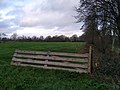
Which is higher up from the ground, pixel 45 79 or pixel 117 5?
pixel 117 5

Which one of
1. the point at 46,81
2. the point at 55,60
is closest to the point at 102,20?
the point at 55,60

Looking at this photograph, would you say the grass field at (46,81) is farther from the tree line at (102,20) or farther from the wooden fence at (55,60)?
the tree line at (102,20)

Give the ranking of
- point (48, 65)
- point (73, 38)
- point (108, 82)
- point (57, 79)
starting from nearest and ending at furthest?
point (108, 82), point (57, 79), point (48, 65), point (73, 38)

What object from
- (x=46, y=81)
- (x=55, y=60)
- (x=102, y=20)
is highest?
(x=102, y=20)

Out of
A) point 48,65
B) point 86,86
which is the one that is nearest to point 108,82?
point 86,86

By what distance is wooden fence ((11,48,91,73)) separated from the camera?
13210 millimetres

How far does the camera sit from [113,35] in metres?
32.5

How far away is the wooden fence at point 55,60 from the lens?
43.3ft

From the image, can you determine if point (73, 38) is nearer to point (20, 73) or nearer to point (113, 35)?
point (113, 35)

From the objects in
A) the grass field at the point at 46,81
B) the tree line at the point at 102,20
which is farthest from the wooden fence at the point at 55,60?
the tree line at the point at 102,20

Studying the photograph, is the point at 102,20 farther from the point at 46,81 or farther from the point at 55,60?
the point at 46,81

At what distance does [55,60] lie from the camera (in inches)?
579

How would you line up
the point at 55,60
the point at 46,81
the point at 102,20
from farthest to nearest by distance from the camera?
the point at 102,20 < the point at 55,60 < the point at 46,81

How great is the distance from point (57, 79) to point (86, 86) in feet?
6.28
